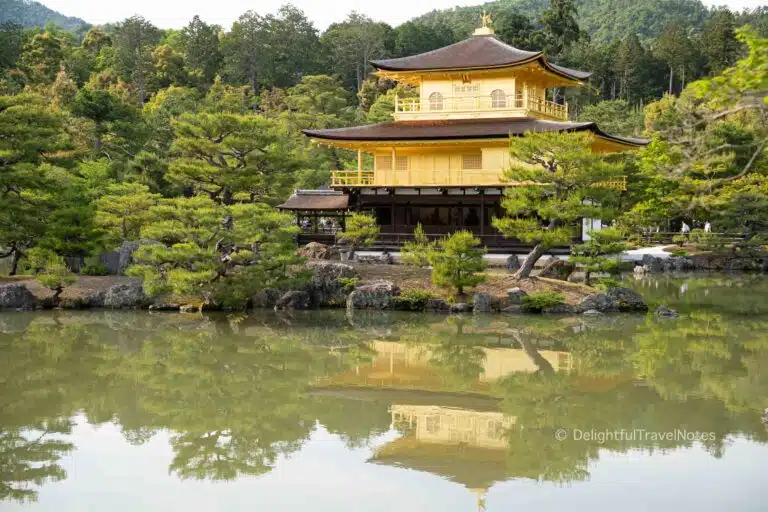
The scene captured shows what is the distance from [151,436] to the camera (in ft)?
29.3

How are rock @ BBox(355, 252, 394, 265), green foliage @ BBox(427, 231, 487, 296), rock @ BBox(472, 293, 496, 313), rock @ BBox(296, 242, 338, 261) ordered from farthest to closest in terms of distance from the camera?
rock @ BBox(296, 242, 338, 261)
rock @ BBox(355, 252, 394, 265)
rock @ BBox(472, 293, 496, 313)
green foliage @ BBox(427, 231, 487, 296)

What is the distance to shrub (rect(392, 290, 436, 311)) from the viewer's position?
714 inches

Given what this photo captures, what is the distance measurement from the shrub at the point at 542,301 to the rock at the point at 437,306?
5.42 ft

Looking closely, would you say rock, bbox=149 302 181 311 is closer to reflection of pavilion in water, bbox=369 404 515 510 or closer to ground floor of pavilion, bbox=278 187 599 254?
ground floor of pavilion, bbox=278 187 599 254

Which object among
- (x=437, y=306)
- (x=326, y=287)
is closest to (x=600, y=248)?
(x=437, y=306)

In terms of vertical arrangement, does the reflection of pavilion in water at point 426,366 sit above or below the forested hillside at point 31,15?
below

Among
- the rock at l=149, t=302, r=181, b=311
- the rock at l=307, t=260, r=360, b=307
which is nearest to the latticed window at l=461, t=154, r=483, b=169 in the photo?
the rock at l=307, t=260, r=360, b=307

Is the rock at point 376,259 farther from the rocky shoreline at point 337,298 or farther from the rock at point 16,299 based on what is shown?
the rock at point 16,299

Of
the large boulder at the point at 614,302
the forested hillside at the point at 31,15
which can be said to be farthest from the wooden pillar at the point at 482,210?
the forested hillside at the point at 31,15

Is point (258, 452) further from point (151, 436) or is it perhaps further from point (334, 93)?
point (334, 93)

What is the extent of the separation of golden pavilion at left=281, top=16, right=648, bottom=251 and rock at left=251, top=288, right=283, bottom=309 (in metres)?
5.82

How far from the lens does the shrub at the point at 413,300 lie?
59.5 ft

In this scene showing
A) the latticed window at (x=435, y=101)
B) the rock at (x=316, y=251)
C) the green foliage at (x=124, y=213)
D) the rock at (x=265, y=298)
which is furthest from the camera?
the latticed window at (x=435, y=101)

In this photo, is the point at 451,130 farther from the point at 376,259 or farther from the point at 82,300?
the point at 82,300
